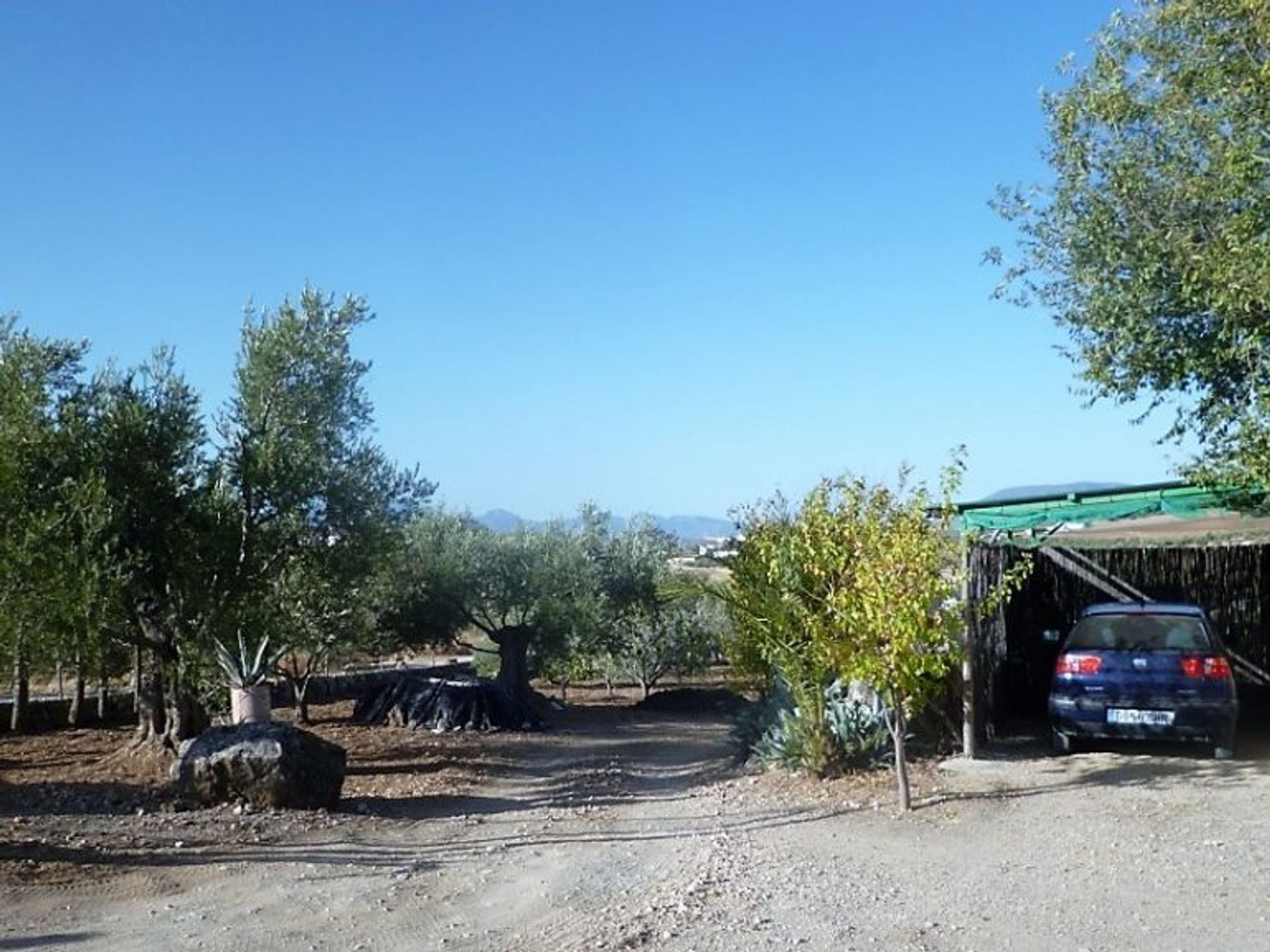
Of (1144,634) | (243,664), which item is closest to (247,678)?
(243,664)

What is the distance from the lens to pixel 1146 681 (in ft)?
35.8

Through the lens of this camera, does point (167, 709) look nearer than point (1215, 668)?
No

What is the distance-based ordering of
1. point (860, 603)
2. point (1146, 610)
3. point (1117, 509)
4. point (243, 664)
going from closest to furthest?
point (860, 603) < point (1146, 610) < point (243, 664) < point (1117, 509)

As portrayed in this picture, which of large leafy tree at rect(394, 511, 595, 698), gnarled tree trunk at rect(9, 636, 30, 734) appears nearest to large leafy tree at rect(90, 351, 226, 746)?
gnarled tree trunk at rect(9, 636, 30, 734)

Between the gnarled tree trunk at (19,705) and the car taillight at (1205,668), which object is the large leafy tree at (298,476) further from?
the car taillight at (1205,668)

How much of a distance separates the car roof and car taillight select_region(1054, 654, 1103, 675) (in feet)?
1.85

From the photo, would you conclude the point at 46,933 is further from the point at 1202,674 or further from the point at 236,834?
the point at 1202,674

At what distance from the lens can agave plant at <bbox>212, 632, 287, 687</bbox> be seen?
1292cm

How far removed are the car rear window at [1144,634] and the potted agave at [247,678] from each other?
8538mm

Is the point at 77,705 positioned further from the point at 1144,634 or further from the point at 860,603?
the point at 1144,634

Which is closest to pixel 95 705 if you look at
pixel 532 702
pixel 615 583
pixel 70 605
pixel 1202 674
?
pixel 532 702

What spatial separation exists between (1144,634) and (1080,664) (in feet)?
2.24

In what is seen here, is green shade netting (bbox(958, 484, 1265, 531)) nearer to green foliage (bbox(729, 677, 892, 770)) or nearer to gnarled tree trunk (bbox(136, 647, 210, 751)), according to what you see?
green foliage (bbox(729, 677, 892, 770))

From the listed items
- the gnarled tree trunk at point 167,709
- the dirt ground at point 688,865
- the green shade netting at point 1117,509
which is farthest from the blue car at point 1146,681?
the gnarled tree trunk at point 167,709
